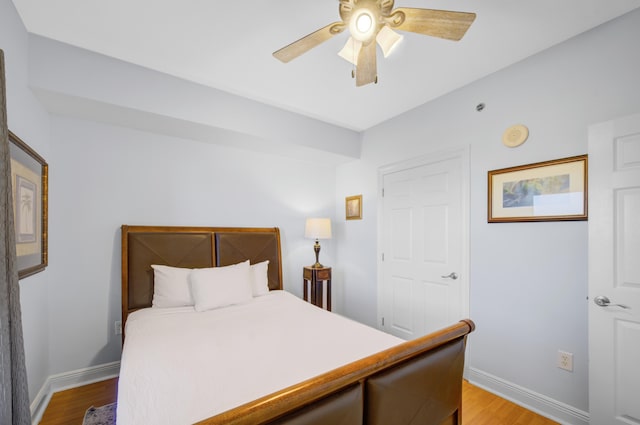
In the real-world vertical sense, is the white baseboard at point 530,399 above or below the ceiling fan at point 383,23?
below

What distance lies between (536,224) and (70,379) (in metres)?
3.89

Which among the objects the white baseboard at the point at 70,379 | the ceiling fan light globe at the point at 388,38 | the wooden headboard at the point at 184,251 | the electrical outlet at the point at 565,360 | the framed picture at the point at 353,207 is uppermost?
the ceiling fan light globe at the point at 388,38

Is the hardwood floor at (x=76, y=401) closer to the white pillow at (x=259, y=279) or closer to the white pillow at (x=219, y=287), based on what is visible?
the white pillow at (x=219, y=287)

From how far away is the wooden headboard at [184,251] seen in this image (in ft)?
8.20

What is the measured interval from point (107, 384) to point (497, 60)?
411 cm

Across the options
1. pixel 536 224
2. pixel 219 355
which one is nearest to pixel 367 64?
pixel 536 224

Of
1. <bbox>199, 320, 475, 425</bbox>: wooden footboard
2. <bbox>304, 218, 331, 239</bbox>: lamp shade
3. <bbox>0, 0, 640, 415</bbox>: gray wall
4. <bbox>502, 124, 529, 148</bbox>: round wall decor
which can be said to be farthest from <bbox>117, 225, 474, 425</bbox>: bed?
<bbox>502, 124, 529, 148</bbox>: round wall decor

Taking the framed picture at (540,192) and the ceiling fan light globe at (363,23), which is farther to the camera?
the framed picture at (540,192)

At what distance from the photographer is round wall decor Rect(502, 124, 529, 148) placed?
2166mm

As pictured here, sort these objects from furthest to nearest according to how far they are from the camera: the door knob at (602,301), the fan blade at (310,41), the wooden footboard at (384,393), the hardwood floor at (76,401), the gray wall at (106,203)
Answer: the gray wall at (106,203) < the hardwood floor at (76,401) < the door knob at (602,301) < the fan blade at (310,41) < the wooden footboard at (384,393)

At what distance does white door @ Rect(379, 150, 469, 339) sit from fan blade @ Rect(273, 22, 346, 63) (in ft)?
5.56

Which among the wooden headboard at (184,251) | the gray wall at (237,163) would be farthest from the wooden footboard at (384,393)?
the wooden headboard at (184,251)

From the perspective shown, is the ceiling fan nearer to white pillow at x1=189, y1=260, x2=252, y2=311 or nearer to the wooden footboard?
the wooden footboard

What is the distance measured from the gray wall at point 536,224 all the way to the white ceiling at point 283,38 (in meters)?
0.16
